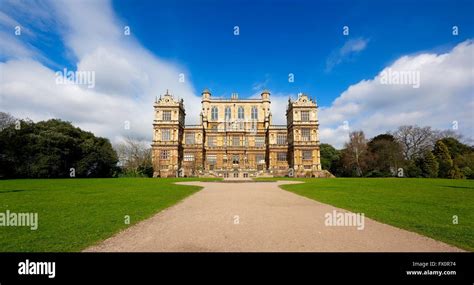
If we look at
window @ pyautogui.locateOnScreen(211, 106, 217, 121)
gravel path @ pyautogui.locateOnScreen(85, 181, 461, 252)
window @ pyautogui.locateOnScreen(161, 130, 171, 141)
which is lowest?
gravel path @ pyautogui.locateOnScreen(85, 181, 461, 252)

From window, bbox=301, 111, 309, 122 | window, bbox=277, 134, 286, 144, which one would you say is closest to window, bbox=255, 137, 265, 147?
window, bbox=277, 134, 286, 144

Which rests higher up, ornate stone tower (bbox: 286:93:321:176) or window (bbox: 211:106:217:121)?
window (bbox: 211:106:217:121)

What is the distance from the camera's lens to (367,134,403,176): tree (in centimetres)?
4266

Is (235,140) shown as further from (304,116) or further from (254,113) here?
(304,116)

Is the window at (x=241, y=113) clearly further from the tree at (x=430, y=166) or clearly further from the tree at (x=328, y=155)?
the tree at (x=430, y=166)

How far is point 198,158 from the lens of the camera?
47.4m

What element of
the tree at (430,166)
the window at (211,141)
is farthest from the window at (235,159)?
the tree at (430,166)

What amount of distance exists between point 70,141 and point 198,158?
2156 cm

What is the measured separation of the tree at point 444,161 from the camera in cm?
3722

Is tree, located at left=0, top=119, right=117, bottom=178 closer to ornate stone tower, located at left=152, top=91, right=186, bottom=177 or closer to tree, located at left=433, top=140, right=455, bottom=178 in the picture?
ornate stone tower, located at left=152, top=91, right=186, bottom=177

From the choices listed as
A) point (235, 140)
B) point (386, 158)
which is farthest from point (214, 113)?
point (386, 158)

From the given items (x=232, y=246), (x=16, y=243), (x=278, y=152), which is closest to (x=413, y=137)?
(x=278, y=152)

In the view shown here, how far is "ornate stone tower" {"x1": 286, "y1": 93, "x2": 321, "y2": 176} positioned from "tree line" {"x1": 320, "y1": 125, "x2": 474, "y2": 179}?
796cm
